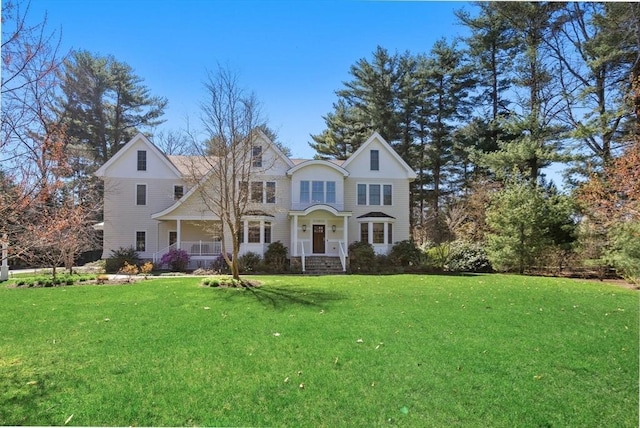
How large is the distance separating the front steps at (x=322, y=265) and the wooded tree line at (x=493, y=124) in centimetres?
695

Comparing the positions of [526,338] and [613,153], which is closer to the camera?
[526,338]

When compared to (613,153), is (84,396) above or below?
below

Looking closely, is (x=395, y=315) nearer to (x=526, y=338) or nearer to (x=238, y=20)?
(x=526, y=338)

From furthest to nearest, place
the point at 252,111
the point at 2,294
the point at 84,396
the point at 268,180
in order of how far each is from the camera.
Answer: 1. the point at 268,180
2. the point at 252,111
3. the point at 2,294
4. the point at 84,396

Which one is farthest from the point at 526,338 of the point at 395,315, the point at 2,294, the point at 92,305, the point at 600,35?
the point at 600,35

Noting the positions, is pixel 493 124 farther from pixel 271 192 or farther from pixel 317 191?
pixel 271 192

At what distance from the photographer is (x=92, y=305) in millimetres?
7938

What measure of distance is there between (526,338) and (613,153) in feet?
53.3

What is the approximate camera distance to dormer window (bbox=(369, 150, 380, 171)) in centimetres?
2125

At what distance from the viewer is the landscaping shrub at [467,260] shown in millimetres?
17641

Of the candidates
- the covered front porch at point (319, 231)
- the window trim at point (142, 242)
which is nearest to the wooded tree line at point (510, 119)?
the covered front porch at point (319, 231)

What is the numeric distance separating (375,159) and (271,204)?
637 centimetres

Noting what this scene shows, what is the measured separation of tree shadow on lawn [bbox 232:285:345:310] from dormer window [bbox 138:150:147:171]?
13.2m

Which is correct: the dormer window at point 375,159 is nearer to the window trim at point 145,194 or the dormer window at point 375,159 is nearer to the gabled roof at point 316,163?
the gabled roof at point 316,163
